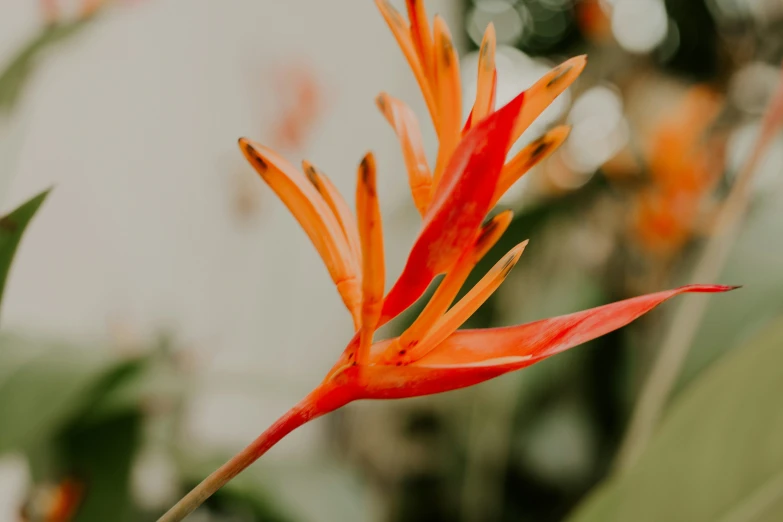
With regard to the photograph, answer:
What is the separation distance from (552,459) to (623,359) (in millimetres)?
111

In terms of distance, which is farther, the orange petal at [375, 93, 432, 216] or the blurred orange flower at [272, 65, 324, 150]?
the blurred orange flower at [272, 65, 324, 150]

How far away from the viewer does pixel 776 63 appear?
31.2 inches

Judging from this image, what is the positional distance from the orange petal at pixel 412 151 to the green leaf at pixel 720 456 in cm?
14

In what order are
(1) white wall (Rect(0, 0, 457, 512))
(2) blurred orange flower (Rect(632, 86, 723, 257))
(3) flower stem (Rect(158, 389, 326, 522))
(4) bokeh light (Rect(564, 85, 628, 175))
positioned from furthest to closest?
(4) bokeh light (Rect(564, 85, 628, 175)) → (2) blurred orange flower (Rect(632, 86, 723, 257)) → (1) white wall (Rect(0, 0, 457, 512)) → (3) flower stem (Rect(158, 389, 326, 522))

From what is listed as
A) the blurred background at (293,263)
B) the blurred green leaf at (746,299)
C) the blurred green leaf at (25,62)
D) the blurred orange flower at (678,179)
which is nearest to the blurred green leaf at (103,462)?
the blurred background at (293,263)

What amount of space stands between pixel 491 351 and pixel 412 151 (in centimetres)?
4

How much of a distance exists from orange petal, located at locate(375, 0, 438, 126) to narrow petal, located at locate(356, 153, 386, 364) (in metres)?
0.02

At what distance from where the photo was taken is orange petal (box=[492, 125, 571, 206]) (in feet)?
0.32

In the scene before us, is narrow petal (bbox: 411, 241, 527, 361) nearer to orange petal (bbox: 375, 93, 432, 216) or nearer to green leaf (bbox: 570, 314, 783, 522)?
orange petal (bbox: 375, 93, 432, 216)

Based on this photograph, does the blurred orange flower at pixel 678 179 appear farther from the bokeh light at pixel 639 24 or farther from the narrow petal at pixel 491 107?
the narrow petal at pixel 491 107

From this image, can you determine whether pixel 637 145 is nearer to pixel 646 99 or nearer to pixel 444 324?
pixel 646 99

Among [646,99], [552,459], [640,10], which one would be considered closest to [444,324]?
[552,459]

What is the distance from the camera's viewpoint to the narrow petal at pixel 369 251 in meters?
0.08

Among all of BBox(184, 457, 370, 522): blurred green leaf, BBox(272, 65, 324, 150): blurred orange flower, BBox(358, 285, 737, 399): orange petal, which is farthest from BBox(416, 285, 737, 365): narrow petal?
BBox(272, 65, 324, 150): blurred orange flower
